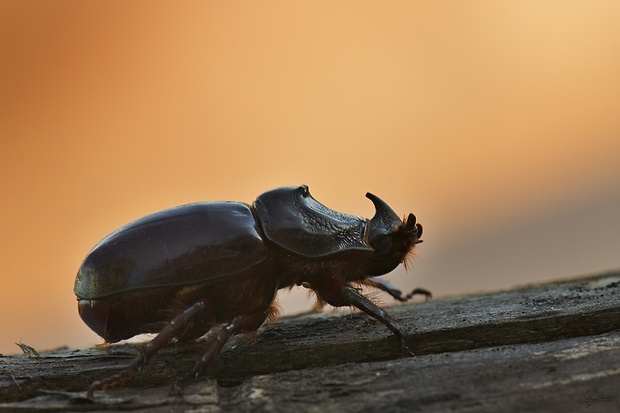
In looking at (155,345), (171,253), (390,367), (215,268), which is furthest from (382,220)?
(155,345)

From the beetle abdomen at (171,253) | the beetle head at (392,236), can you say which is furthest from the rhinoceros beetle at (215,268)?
the beetle head at (392,236)

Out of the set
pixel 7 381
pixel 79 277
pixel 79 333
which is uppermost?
pixel 79 277

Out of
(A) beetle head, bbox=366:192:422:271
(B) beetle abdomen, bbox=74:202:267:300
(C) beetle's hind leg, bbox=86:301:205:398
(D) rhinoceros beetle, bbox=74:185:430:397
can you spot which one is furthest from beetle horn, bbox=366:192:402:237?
(C) beetle's hind leg, bbox=86:301:205:398

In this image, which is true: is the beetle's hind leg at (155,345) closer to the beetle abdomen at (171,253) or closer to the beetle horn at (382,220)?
the beetle abdomen at (171,253)

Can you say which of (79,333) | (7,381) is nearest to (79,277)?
(7,381)

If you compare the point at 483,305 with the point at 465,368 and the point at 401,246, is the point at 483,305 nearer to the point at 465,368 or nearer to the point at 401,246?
the point at 401,246

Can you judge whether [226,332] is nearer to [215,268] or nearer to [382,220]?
[215,268]

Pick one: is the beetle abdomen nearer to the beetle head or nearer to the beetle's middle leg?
the beetle's middle leg
